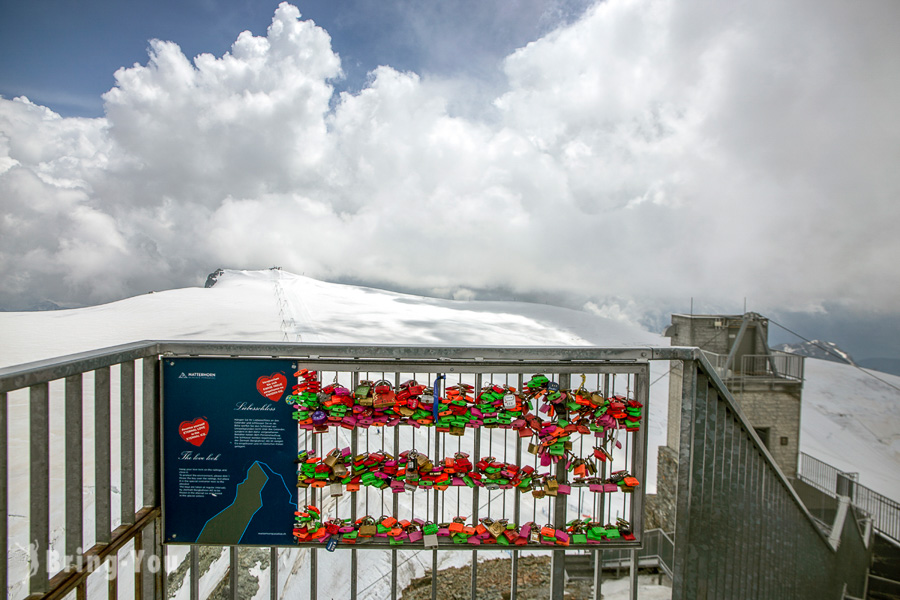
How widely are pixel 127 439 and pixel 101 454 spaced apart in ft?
0.38

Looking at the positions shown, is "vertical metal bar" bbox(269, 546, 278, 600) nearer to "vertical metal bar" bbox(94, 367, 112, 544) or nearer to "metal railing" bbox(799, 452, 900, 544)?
"vertical metal bar" bbox(94, 367, 112, 544)

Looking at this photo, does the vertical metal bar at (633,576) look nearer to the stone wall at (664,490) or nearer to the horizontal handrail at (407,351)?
the horizontal handrail at (407,351)

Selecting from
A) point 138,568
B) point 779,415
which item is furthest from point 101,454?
point 779,415

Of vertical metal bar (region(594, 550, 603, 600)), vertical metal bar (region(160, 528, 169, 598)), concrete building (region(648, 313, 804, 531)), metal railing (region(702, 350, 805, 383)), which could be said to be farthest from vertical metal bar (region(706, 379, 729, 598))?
metal railing (region(702, 350, 805, 383))

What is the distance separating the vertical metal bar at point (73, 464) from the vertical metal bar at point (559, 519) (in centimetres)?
190

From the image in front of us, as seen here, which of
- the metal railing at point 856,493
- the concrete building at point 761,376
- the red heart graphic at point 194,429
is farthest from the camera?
the concrete building at point 761,376

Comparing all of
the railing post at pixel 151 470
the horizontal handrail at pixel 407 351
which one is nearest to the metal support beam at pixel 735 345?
the horizontal handrail at pixel 407 351

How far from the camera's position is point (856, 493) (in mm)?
9305

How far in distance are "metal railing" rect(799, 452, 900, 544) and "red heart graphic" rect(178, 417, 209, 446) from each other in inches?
415

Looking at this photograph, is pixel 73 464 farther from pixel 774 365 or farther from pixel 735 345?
pixel 774 365

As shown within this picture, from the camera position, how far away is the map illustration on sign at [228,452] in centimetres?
186

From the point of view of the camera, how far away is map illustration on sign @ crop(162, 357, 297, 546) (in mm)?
1863

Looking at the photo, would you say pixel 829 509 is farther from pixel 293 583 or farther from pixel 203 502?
pixel 203 502

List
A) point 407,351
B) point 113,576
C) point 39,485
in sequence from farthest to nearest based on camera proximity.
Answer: point 407,351 → point 113,576 → point 39,485
